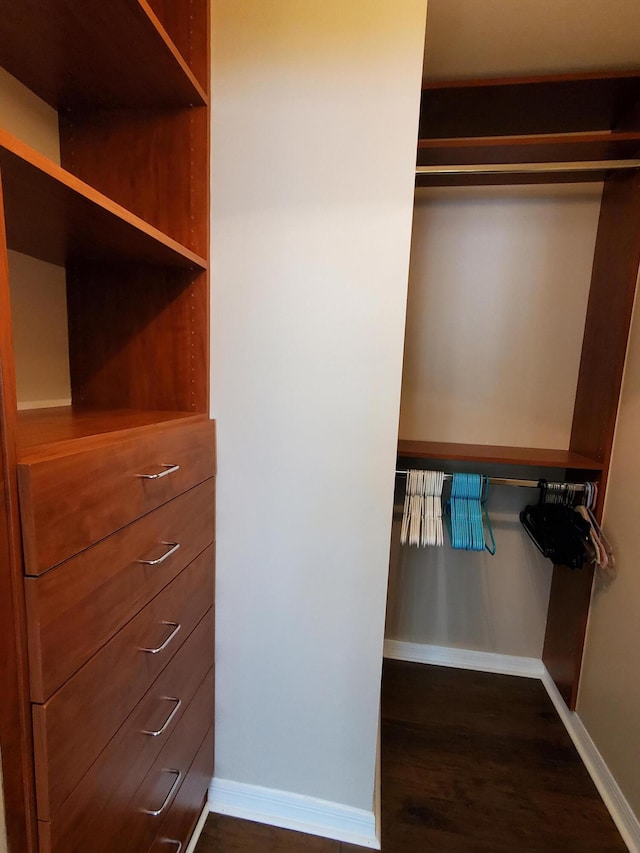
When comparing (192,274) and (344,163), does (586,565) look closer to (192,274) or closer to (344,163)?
(344,163)

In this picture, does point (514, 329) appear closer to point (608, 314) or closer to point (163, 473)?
point (608, 314)

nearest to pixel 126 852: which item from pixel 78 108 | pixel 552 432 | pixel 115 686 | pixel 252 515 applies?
pixel 115 686

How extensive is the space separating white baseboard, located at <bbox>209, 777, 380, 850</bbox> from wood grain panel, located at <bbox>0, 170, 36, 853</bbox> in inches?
35.7

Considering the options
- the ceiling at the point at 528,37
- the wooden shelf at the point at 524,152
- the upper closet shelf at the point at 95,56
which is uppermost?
the ceiling at the point at 528,37

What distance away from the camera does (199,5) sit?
A: 3.36 feet

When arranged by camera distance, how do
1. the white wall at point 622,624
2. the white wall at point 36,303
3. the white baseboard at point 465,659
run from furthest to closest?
the white baseboard at point 465,659
the white wall at point 622,624
the white wall at point 36,303

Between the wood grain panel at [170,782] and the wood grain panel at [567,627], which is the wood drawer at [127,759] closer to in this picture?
the wood grain panel at [170,782]

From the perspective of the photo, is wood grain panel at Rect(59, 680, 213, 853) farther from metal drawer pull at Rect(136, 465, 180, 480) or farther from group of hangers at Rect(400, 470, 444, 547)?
group of hangers at Rect(400, 470, 444, 547)

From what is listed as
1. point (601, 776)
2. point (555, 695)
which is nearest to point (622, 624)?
point (601, 776)

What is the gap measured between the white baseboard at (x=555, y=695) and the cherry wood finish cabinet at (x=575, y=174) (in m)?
0.10

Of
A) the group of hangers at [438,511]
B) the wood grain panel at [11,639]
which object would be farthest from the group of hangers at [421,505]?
the wood grain panel at [11,639]

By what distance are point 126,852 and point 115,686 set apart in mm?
400

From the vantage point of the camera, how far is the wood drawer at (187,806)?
102 cm

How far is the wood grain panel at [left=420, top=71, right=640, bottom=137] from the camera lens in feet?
4.34
